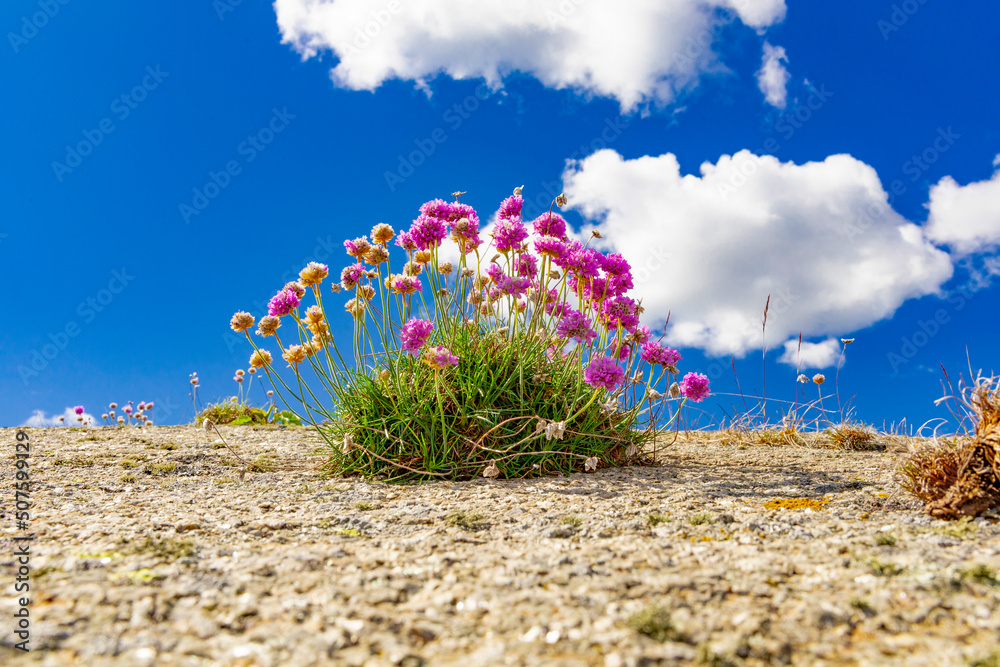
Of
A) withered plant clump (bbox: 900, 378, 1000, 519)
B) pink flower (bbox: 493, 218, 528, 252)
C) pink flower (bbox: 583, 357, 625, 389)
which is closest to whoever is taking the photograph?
withered plant clump (bbox: 900, 378, 1000, 519)

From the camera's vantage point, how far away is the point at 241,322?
180 inches

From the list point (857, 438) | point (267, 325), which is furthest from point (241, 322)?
point (857, 438)

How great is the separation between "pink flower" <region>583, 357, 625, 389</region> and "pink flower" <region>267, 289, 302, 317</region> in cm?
228

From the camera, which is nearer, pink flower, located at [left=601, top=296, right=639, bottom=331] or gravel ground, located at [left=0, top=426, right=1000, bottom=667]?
gravel ground, located at [left=0, top=426, right=1000, bottom=667]

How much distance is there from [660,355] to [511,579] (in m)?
2.95

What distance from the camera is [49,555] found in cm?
260

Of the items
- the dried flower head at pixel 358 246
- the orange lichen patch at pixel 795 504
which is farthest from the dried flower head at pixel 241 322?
the orange lichen patch at pixel 795 504

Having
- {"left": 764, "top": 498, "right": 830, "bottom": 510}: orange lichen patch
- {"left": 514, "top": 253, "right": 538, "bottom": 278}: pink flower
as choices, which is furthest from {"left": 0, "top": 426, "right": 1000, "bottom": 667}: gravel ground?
{"left": 514, "top": 253, "right": 538, "bottom": 278}: pink flower

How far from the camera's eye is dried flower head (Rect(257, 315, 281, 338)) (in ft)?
15.0

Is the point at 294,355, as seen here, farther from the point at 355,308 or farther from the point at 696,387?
the point at 696,387

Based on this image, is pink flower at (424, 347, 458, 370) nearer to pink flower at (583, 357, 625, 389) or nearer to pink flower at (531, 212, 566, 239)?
pink flower at (583, 357, 625, 389)

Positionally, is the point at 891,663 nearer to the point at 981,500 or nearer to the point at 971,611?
the point at 971,611

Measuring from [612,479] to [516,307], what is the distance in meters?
1.66

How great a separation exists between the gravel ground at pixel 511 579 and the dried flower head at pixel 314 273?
1669 mm
